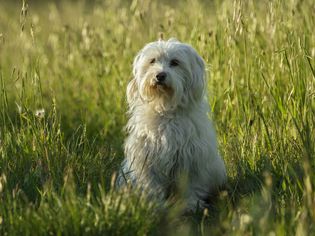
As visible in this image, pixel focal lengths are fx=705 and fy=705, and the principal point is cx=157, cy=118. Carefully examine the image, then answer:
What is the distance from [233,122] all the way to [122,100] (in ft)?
3.81

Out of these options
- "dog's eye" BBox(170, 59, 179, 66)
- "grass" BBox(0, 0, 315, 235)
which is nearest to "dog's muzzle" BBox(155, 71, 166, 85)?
"dog's eye" BBox(170, 59, 179, 66)

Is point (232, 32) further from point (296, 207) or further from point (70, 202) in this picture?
point (70, 202)

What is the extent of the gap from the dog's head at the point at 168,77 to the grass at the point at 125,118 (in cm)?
32

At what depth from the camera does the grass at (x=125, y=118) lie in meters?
3.42

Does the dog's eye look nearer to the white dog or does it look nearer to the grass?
the white dog

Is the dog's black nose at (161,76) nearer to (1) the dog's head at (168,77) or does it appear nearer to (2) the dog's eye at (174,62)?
(1) the dog's head at (168,77)

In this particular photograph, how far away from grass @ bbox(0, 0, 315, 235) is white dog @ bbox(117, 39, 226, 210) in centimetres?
19

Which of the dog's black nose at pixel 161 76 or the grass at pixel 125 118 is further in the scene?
the dog's black nose at pixel 161 76

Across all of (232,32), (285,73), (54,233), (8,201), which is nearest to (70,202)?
(54,233)

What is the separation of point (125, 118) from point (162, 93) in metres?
1.51

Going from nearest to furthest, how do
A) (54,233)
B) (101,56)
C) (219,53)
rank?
(54,233) < (219,53) < (101,56)

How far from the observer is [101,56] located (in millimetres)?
6695

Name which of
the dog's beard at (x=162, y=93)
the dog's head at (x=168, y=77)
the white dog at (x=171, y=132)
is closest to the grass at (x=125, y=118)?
the white dog at (x=171, y=132)

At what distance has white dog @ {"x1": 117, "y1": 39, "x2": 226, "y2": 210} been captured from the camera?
4633 millimetres
